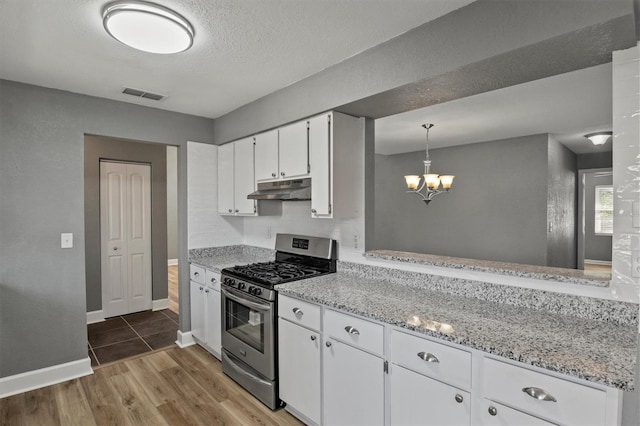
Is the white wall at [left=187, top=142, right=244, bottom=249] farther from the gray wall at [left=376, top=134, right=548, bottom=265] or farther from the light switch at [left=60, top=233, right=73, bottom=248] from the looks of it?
the gray wall at [left=376, top=134, right=548, bottom=265]

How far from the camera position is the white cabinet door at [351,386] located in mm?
1843

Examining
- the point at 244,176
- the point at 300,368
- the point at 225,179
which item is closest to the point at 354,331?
the point at 300,368

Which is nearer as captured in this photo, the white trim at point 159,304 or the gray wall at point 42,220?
the gray wall at point 42,220

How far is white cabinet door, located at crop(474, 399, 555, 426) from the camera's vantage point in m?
1.31

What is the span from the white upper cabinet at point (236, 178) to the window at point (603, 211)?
9.02 meters

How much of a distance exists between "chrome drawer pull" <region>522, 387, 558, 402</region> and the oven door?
161 cm

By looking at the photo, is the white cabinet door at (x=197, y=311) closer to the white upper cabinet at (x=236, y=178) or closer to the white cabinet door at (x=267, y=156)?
the white upper cabinet at (x=236, y=178)

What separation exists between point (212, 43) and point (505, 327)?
88.8 inches

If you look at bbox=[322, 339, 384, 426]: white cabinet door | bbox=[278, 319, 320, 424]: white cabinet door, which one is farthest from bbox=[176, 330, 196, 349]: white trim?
bbox=[322, 339, 384, 426]: white cabinet door

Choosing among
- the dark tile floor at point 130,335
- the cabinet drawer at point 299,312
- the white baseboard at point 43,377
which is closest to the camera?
the cabinet drawer at point 299,312

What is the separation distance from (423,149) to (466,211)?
135cm

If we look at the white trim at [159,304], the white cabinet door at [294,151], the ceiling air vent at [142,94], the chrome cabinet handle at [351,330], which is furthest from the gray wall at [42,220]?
the chrome cabinet handle at [351,330]

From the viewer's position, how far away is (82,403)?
2.57 m

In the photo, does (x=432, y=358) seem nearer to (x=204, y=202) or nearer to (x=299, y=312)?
(x=299, y=312)
